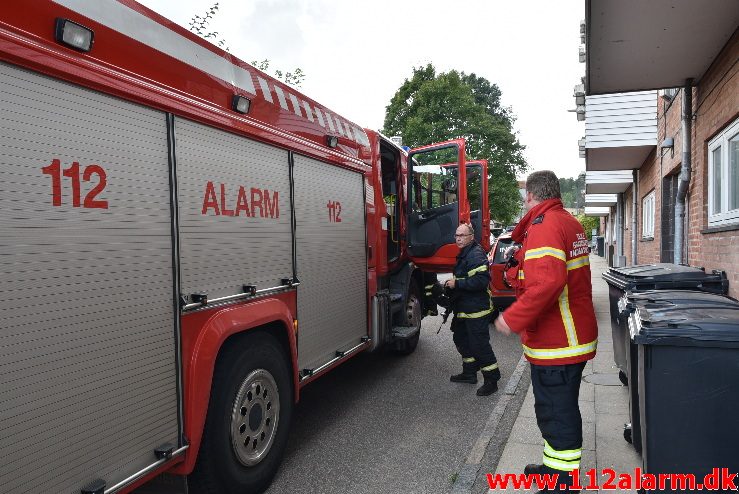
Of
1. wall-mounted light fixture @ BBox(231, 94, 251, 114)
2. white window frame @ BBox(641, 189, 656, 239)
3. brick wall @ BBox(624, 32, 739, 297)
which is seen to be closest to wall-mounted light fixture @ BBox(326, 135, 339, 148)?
wall-mounted light fixture @ BBox(231, 94, 251, 114)

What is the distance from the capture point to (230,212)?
122 inches

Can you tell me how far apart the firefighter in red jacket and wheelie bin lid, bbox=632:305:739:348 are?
34 centimetres

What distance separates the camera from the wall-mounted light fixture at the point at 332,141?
4.42 m

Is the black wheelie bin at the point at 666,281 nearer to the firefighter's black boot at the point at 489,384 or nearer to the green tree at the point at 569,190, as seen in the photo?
the firefighter's black boot at the point at 489,384

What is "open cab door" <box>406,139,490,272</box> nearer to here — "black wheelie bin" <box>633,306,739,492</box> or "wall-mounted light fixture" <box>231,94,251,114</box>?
"wall-mounted light fixture" <box>231,94,251,114</box>

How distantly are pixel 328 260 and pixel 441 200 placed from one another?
249cm

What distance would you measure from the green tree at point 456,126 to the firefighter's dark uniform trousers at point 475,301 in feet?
82.1

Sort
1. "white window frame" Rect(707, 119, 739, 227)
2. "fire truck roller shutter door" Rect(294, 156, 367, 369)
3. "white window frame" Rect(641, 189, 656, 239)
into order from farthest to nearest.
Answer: "white window frame" Rect(641, 189, 656, 239) → "white window frame" Rect(707, 119, 739, 227) → "fire truck roller shutter door" Rect(294, 156, 367, 369)

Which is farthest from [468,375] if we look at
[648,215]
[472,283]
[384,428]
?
[648,215]

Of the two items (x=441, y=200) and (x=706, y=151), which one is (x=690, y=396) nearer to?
(x=706, y=151)

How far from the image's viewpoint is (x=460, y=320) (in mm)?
5660

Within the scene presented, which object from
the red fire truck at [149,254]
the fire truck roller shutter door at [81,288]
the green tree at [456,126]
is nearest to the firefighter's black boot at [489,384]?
the red fire truck at [149,254]

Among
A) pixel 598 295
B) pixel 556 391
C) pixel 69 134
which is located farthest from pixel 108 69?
pixel 598 295

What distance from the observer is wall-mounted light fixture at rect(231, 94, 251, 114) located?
10.4 ft
